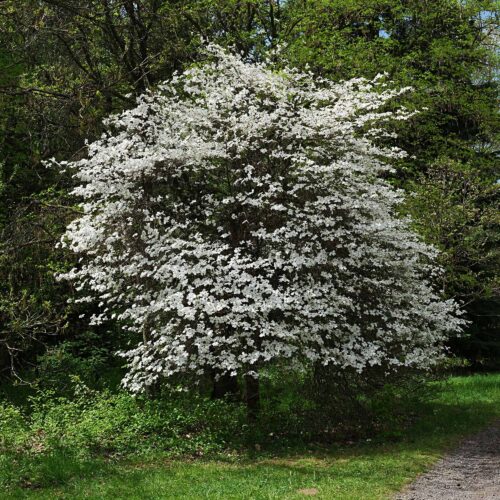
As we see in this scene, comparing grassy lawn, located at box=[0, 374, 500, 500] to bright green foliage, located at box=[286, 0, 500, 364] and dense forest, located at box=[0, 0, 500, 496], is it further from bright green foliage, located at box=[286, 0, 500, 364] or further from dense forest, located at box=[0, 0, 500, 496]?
bright green foliage, located at box=[286, 0, 500, 364]

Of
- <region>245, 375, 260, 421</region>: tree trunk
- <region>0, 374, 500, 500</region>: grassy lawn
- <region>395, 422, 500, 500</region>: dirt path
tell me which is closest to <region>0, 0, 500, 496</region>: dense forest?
<region>245, 375, 260, 421</region>: tree trunk

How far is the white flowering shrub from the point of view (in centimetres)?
894

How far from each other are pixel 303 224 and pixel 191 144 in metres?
2.01

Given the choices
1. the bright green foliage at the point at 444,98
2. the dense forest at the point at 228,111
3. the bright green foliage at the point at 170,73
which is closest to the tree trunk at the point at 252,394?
the dense forest at the point at 228,111

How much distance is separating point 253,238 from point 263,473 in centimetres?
336

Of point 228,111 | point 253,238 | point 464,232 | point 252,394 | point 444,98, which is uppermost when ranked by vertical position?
point 444,98

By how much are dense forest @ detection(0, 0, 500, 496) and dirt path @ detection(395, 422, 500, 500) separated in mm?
1502

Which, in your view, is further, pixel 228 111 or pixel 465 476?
pixel 228 111

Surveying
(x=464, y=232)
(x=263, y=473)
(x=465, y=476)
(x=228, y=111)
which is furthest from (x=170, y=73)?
(x=465, y=476)

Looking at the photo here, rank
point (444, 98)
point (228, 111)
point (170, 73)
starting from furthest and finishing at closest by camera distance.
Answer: point (444, 98) < point (170, 73) < point (228, 111)

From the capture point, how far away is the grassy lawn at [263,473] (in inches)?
276

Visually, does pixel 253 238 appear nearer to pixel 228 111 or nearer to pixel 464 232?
pixel 228 111

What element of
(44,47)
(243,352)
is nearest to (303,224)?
(243,352)

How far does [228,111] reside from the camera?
9961mm
